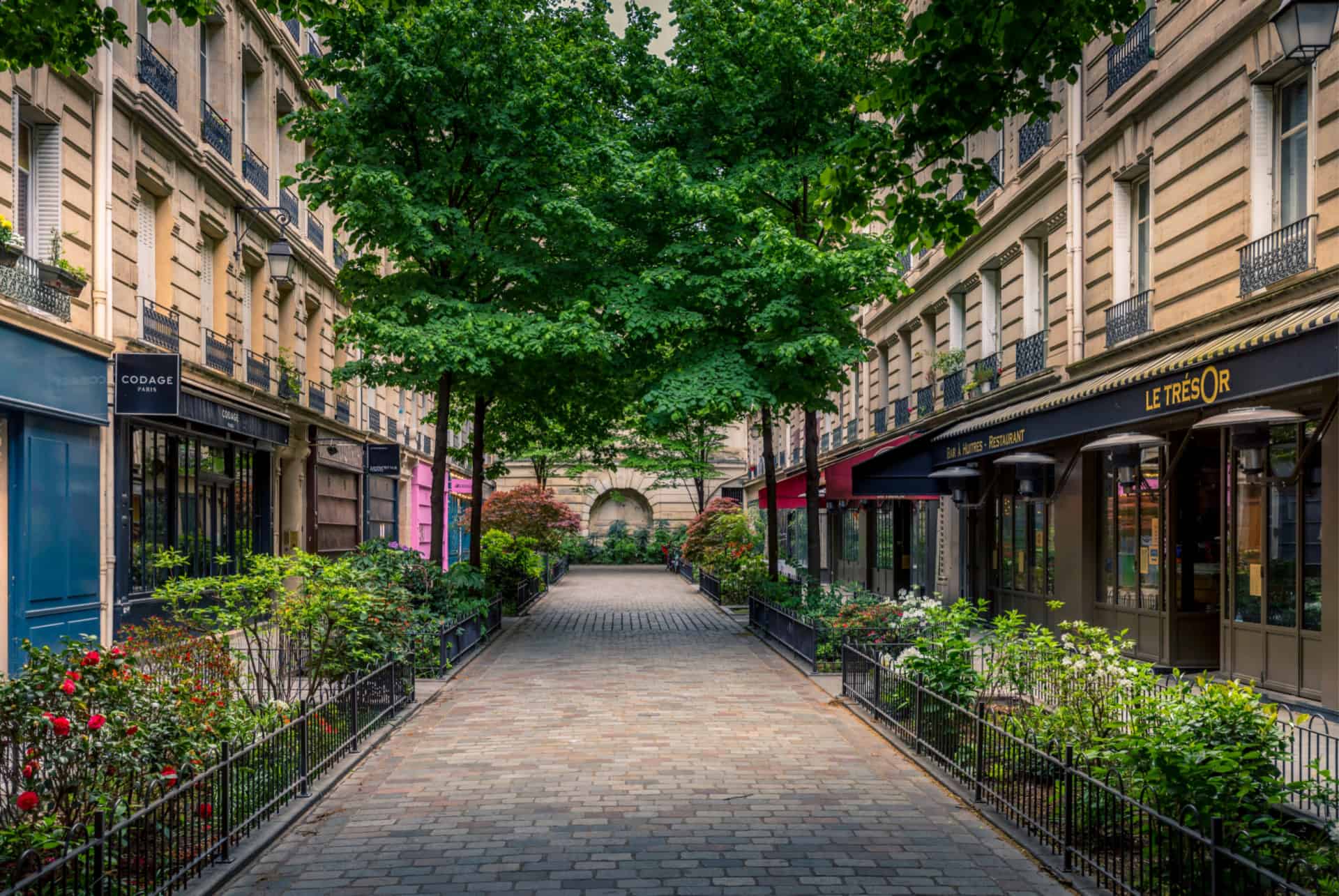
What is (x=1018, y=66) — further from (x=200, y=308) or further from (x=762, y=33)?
(x=200, y=308)

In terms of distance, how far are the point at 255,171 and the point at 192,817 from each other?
18.2m

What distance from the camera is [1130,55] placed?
53.6 ft

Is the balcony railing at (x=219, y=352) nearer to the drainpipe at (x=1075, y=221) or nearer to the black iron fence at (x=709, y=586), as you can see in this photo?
the drainpipe at (x=1075, y=221)

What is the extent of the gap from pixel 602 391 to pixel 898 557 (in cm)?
1105

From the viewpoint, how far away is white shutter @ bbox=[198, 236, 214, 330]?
19.8 m

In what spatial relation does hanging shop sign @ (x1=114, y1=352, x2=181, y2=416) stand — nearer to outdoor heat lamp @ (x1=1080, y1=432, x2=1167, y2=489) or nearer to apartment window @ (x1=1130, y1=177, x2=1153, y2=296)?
outdoor heat lamp @ (x1=1080, y1=432, x2=1167, y2=489)

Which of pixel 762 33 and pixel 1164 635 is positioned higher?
pixel 762 33

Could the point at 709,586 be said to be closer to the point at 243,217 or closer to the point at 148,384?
the point at 243,217

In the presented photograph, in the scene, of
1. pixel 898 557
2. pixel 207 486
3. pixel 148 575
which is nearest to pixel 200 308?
pixel 207 486

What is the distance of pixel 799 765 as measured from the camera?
395 inches

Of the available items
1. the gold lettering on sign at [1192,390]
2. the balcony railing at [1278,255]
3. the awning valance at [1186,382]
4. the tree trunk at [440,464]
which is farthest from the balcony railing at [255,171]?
the balcony railing at [1278,255]

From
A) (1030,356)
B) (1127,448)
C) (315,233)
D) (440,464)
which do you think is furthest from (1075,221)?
(315,233)

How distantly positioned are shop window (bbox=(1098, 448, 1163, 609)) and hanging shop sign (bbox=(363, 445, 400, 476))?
632 inches

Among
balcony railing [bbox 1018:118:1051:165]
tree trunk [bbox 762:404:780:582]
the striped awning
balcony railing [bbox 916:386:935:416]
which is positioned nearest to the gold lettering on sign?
the striped awning
